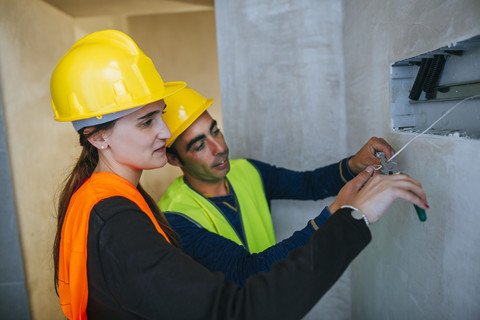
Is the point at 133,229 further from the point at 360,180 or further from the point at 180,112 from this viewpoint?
the point at 180,112

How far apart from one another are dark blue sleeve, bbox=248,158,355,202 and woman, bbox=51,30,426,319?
0.49 meters

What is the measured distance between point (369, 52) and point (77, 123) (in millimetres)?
1117

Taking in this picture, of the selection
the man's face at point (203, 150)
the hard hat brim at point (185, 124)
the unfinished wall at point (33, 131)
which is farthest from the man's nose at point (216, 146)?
the unfinished wall at point (33, 131)

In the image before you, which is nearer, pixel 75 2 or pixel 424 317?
pixel 424 317

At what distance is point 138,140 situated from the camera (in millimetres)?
1082

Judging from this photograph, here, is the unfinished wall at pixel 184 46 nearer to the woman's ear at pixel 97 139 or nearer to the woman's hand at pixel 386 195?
the woman's ear at pixel 97 139

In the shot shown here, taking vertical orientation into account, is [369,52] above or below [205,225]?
above

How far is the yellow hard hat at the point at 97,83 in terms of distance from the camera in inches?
41.3

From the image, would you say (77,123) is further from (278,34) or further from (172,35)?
(172,35)

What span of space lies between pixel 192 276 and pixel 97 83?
0.64 m

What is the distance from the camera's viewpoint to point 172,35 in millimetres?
4598

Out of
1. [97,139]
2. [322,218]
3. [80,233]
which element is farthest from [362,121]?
[80,233]

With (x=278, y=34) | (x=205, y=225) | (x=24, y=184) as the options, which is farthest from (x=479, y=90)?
(x=24, y=184)

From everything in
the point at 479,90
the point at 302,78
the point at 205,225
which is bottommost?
the point at 205,225
